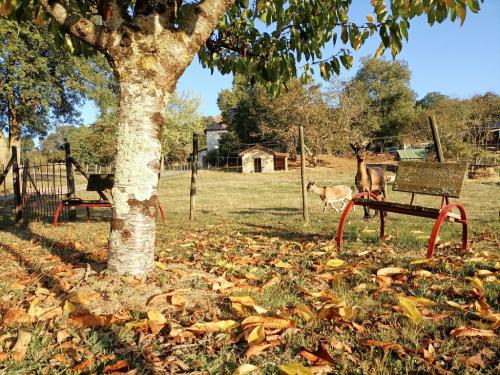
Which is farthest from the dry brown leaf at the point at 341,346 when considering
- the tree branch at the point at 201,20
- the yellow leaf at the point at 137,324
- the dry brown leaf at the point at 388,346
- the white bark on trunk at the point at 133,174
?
the tree branch at the point at 201,20

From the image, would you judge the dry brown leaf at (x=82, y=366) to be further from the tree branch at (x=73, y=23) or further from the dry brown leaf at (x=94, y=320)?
the tree branch at (x=73, y=23)

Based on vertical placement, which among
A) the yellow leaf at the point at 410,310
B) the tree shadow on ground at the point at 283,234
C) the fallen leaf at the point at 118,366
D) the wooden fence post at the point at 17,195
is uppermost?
the wooden fence post at the point at 17,195

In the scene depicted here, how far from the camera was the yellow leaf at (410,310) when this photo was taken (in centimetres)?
256

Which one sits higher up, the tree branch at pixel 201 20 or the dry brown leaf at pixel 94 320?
the tree branch at pixel 201 20

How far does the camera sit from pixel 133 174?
3658 mm

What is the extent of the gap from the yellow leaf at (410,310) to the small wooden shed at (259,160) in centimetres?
4488

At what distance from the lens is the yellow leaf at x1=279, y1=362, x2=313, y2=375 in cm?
192

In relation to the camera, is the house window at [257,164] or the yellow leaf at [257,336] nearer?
the yellow leaf at [257,336]

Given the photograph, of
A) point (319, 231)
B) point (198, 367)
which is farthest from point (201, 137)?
point (198, 367)

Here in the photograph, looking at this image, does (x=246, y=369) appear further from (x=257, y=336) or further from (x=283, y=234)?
(x=283, y=234)

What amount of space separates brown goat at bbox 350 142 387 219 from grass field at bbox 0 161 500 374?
402 cm

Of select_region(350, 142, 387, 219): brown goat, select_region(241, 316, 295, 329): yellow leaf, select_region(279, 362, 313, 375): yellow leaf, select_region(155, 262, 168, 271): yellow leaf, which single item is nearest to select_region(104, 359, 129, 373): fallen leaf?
select_region(241, 316, 295, 329): yellow leaf

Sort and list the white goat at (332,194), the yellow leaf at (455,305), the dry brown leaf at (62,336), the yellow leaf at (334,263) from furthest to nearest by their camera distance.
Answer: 1. the white goat at (332,194)
2. the yellow leaf at (334,263)
3. the yellow leaf at (455,305)
4. the dry brown leaf at (62,336)

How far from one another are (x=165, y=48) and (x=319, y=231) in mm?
Result: 4671
